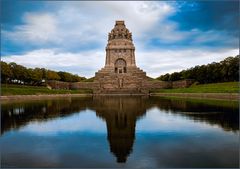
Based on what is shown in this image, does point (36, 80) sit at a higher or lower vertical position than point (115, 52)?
lower

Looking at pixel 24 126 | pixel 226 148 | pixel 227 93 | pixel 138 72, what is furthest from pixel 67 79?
pixel 226 148

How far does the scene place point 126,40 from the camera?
93.6 m

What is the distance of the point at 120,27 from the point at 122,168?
89656 millimetres

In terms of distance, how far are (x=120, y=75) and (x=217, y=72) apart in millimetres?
26915

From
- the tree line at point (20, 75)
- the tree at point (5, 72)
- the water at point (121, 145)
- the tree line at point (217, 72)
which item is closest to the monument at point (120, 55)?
the tree line at point (217, 72)

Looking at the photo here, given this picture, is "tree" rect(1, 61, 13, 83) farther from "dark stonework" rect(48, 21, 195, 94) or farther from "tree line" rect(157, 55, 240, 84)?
"tree line" rect(157, 55, 240, 84)

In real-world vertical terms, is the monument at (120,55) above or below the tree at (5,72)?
above

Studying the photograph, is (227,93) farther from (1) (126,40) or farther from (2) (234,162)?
(1) (126,40)

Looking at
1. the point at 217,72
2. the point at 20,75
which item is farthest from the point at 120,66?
the point at 20,75

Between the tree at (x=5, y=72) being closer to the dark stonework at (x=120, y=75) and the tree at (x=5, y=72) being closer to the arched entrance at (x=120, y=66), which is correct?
the dark stonework at (x=120, y=75)

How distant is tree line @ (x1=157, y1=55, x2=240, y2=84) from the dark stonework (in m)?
3.05

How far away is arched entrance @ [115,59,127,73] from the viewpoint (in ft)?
305

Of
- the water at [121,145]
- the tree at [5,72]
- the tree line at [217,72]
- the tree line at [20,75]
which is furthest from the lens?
the tree line at [217,72]

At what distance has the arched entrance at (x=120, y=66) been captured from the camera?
305ft
